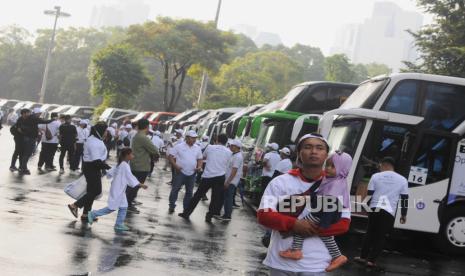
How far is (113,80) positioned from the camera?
56219mm

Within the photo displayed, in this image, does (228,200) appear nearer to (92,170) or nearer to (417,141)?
(92,170)

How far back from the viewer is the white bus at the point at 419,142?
44.0ft

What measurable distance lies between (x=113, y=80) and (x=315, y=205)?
5249 centimetres

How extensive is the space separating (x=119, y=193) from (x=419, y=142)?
5576 millimetres

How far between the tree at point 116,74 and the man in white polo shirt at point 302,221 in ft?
169

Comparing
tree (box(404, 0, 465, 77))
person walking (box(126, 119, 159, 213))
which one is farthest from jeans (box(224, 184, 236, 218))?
tree (box(404, 0, 465, 77))

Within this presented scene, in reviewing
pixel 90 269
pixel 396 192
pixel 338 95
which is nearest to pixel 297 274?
pixel 90 269

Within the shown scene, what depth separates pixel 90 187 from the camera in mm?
12023

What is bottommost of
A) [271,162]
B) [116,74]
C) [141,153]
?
[141,153]

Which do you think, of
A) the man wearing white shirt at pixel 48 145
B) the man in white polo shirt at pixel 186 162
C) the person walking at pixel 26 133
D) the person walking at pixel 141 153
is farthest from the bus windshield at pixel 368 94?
the man wearing white shirt at pixel 48 145

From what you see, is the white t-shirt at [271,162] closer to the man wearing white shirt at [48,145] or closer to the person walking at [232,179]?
the person walking at [232,179]

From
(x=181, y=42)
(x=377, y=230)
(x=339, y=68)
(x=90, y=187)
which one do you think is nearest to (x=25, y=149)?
(x=90, y=187)

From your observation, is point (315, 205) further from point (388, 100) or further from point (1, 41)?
point (1, 41)

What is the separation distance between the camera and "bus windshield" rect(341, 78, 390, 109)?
14.0 meters
